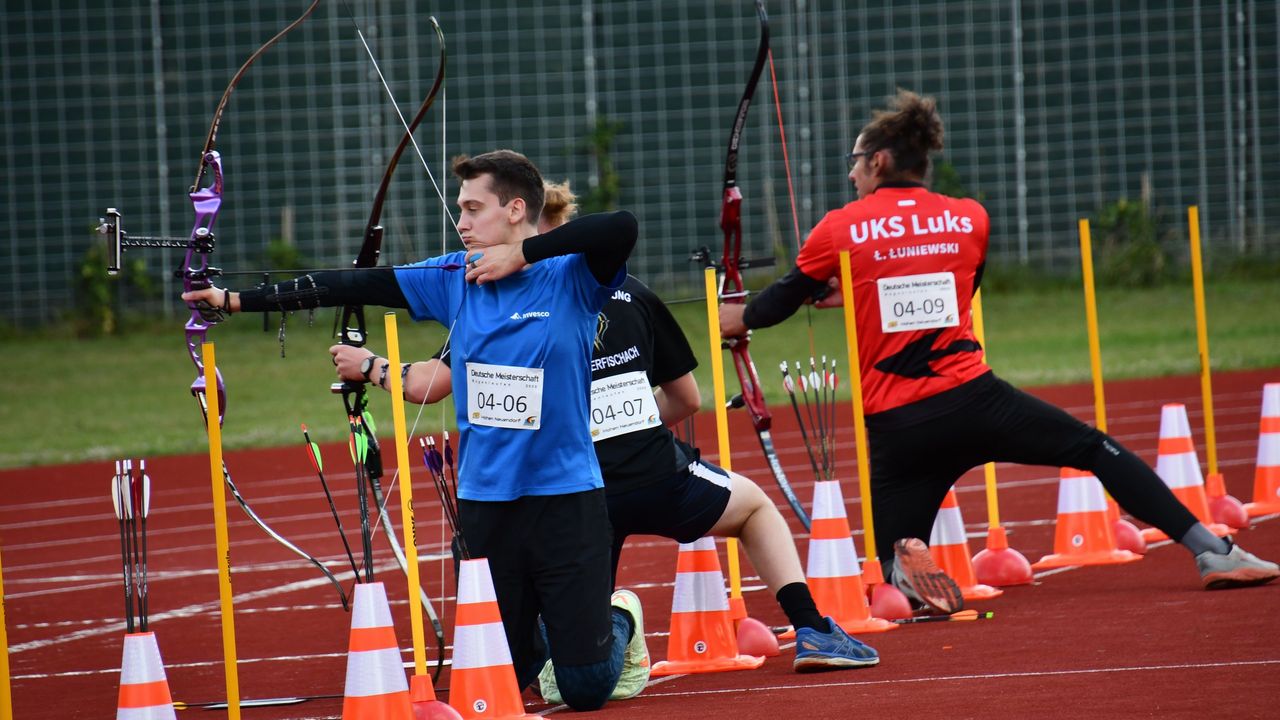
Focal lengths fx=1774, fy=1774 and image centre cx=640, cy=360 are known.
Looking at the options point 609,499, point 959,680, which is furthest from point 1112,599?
point 609,499

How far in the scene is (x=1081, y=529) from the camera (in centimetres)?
807

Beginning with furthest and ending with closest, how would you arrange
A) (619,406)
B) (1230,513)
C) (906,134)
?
(1230,513), (906,134), (619,406)

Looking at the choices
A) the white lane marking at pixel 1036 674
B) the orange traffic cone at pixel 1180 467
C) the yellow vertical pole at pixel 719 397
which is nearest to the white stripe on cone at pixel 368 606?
the white lane marking at pixel 1036 674

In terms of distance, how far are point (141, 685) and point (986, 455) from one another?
3425 millimetres

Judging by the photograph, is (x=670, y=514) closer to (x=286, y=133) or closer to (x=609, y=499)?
(x=609, y=499)

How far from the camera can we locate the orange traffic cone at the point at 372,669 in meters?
4.94

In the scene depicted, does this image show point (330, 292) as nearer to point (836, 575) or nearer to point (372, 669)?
point (372, 669)

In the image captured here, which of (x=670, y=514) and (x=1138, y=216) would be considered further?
(x=1138, y=216)

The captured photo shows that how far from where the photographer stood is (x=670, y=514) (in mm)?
5902

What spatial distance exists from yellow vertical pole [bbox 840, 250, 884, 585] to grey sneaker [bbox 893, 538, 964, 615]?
0.10 metres

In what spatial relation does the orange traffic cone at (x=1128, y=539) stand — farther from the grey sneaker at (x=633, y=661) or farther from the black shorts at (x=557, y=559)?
the black shorts at (x=557, y=559)

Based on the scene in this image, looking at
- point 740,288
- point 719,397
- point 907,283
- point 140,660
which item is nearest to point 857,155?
point 907,283

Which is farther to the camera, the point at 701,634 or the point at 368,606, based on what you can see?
the point at 701,634

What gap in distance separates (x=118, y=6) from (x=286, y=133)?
2.92m
